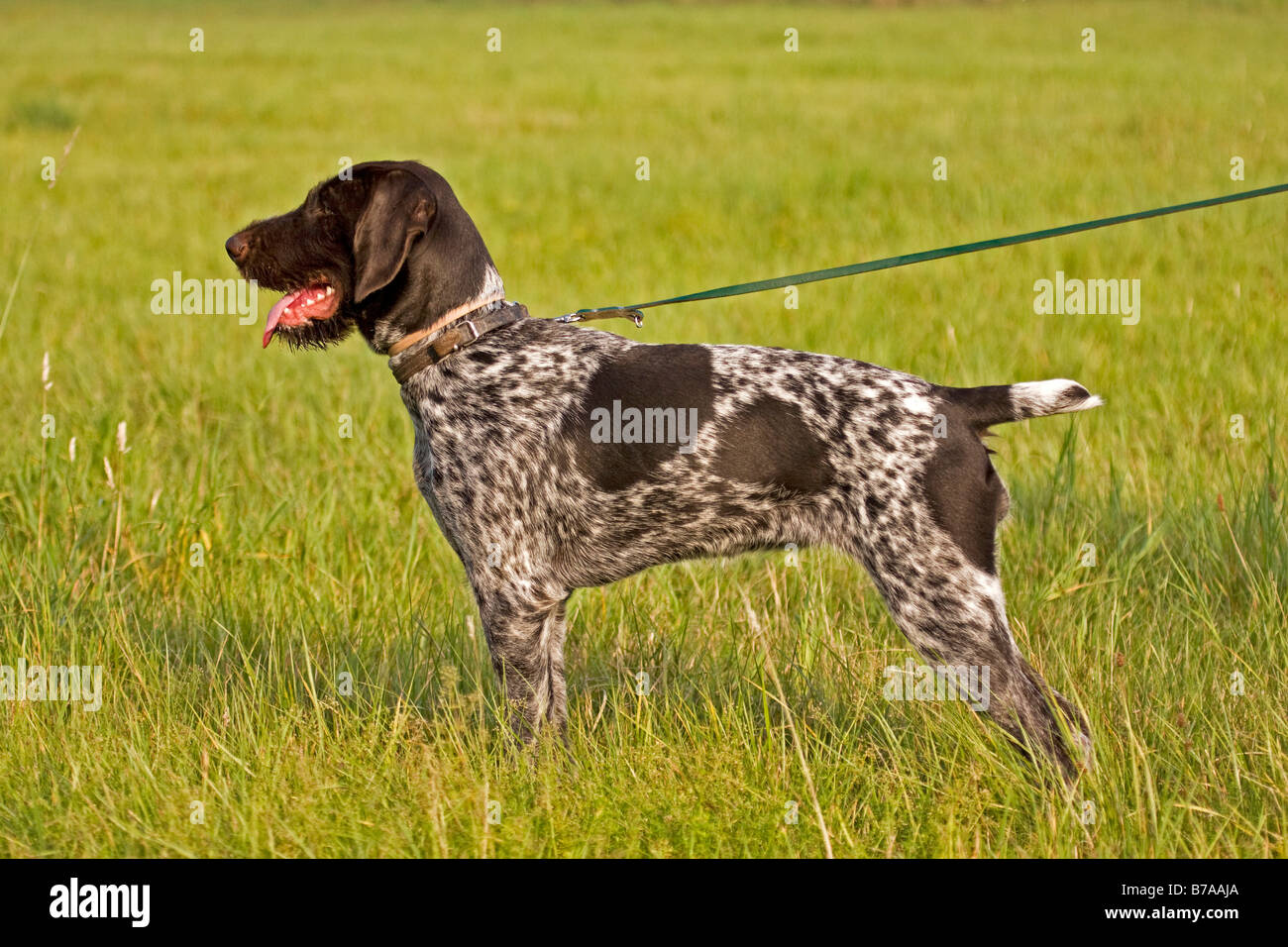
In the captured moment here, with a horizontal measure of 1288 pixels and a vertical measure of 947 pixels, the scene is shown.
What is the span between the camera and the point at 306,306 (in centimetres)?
398

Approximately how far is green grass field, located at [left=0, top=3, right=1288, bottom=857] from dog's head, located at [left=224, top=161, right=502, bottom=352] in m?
1.13

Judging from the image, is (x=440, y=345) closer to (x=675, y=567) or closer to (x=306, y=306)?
(x=306, y=306)

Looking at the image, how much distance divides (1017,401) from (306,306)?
215 centimetres

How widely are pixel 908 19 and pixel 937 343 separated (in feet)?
92.0

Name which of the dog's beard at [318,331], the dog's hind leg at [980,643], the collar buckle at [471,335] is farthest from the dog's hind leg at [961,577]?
the dog's beard at [318,331]

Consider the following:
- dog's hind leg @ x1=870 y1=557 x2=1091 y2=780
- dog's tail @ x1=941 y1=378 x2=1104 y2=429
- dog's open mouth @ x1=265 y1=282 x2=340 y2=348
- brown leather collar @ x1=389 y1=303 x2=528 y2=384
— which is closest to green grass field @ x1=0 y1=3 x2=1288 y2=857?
dog's hind leg @ x1=870 y1=557 x2=1091 y2=780

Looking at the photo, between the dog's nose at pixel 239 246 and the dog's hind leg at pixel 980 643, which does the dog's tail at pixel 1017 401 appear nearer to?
the dog's hind leg at pixel 980 643

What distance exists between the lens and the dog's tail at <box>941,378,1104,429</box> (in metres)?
3.61

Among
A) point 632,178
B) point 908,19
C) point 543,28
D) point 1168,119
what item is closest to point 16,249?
point 632,178

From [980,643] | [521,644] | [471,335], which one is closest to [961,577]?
[980,643]

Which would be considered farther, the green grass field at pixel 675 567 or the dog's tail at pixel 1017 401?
the dog's tail at pixel 1017 401

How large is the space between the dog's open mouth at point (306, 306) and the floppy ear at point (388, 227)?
21 cm

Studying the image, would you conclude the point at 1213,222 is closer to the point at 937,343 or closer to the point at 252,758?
the point at 937,343

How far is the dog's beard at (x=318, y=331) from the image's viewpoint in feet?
13.1
